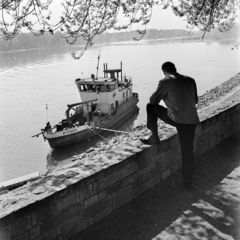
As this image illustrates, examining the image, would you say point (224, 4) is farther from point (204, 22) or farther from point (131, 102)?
point (131, 102)

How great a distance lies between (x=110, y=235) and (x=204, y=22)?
323 inches

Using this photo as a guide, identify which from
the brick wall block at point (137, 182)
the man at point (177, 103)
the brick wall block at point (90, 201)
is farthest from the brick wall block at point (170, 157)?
the brick wall block at point (90, 201)

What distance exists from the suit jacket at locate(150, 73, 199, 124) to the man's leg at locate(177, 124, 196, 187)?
0.39ft

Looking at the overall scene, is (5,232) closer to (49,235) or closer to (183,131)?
(49,235)

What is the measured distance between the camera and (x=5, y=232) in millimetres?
2955

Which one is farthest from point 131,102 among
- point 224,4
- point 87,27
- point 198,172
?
point 198,172

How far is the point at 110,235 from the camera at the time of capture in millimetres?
3680

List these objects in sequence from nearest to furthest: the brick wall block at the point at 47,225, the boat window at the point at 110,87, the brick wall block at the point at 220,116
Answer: the brick wall block at the point at 47,225 < the brick wall block at the point at 220,116 < the boat window at the point at 110,87

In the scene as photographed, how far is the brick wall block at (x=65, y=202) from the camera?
340cm

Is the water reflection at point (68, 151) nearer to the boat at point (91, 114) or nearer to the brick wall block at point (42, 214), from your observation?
the boat at point (91, 114)

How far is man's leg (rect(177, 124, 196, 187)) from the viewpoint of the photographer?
172 inches

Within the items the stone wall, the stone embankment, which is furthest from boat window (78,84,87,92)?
the stone wall

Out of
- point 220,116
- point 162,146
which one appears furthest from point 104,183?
point 220,116

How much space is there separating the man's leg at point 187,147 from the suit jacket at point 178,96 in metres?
0.12
